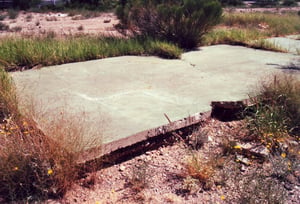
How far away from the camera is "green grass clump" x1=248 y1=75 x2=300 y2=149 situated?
4004 millimetres

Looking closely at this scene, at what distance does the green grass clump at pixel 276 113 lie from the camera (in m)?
4.00

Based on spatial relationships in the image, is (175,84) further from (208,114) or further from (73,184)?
(73,184)

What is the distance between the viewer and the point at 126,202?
298cm

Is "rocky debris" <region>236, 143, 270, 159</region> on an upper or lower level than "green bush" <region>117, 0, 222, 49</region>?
lower

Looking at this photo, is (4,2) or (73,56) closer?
(73,56)

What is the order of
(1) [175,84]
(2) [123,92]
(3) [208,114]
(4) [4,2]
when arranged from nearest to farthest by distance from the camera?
(3) [208,114] < (2) [123,92] < (1) [175,84] < (4) [4,2]

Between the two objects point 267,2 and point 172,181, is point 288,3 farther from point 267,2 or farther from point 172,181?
Result: point 172,181

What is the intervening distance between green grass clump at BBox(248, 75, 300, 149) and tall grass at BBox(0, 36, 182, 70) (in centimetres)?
333

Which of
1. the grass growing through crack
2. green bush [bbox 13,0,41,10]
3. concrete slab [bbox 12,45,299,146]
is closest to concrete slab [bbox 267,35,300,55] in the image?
concrete slab [bbox 12,45,299,146]

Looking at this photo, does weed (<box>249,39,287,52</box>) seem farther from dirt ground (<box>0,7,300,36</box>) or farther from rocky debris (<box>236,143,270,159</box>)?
rocky debris (<box>236,143,270,159</box>)

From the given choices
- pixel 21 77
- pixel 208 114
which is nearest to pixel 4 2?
pixel 21 77

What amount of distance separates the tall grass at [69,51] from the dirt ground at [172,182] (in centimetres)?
380

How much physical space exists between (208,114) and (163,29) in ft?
17.6

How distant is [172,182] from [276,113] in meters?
1.65
